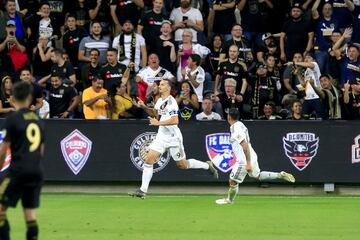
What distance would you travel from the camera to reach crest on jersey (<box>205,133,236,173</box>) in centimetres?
2130

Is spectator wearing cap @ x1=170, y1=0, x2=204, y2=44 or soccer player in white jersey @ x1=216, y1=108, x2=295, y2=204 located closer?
soccer player in white jersey @ x1=216, y1=108, x2=295, y2=204

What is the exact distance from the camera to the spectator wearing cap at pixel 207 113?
21.7m

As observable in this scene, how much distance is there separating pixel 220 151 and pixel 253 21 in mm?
4791

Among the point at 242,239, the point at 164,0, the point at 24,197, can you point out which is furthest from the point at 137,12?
the point at 24,197

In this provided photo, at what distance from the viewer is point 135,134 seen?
21375mm

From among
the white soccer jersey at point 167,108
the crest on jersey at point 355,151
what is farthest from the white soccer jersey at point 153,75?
the crest on jersey at point 355,151

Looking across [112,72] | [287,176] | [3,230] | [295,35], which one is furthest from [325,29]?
[3,230]

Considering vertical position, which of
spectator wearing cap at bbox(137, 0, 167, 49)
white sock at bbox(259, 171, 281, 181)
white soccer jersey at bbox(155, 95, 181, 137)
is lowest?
white sock at bbox(259, 171, 281, 181)

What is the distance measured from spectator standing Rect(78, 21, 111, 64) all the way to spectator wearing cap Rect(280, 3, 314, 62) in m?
4.42

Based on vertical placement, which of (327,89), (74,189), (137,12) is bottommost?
(74,189)

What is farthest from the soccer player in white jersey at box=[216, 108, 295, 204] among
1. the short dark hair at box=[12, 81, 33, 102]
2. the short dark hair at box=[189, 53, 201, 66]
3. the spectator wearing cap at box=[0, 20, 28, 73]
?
the short dark hair at box=[12, 81, 33, 102]

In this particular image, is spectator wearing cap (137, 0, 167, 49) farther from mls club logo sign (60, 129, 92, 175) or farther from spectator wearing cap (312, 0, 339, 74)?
spectator wearing cap (312, 0, 339, 74)

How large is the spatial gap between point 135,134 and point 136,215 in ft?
15.5

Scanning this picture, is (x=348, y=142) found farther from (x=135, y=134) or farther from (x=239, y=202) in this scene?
(x=135, y=134)
